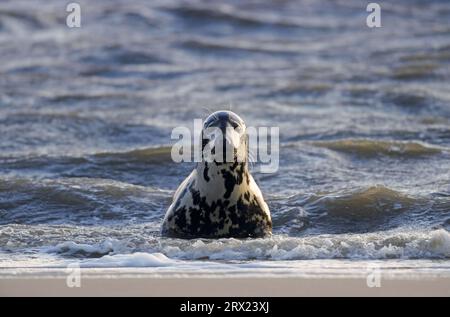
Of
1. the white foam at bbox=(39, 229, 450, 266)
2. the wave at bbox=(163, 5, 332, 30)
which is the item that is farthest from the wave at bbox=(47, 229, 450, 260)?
the wave at bbox=(163, 5, 332, 30)

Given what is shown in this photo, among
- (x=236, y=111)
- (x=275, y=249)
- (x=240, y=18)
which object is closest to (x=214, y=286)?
(x=275, y=249)

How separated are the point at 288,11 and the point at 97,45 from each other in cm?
532

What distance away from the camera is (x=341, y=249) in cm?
683

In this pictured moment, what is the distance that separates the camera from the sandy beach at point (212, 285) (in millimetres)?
5512

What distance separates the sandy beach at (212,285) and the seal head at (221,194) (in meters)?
0.92

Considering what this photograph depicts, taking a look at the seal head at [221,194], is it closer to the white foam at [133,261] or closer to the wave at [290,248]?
the wave at [290,248]

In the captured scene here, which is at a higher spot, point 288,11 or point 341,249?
point 288,11

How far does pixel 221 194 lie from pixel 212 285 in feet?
3.96

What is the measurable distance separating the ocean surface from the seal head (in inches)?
6.3

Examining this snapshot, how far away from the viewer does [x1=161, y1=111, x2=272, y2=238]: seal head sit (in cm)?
678

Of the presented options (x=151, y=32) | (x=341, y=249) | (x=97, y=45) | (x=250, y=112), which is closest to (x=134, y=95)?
(x=250, y=112)

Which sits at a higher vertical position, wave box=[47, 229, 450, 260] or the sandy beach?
wave box=[47, 229, 450, 260]

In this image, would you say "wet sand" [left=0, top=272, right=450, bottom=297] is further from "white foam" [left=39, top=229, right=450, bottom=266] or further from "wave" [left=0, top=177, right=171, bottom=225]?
"wave" [left=0, top=177, right=171, bottom=225]
